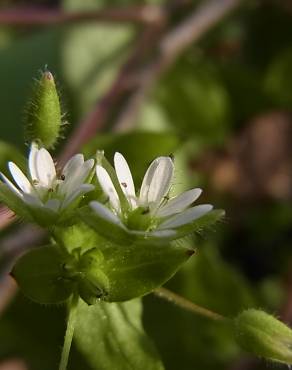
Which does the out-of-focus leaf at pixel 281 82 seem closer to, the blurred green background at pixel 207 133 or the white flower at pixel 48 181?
the blurred green background at pixel 207 133

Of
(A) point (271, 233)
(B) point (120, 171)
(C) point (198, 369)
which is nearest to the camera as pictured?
(B) point (120, 171)

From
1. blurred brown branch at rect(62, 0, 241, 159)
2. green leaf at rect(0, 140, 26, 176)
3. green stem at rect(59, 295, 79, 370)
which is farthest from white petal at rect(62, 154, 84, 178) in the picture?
blurred brown branch at rect(62, 0, 241, 159)

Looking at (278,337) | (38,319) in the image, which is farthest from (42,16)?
(278,337)

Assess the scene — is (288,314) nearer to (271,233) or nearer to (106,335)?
(271,233)

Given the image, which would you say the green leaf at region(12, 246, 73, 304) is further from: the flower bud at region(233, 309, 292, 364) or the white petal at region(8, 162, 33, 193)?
the flower bud at region(233, 309, 292, 364)

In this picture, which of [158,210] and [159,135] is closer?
[158,210]

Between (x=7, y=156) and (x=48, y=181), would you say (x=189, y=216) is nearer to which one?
(x=48, y=181)

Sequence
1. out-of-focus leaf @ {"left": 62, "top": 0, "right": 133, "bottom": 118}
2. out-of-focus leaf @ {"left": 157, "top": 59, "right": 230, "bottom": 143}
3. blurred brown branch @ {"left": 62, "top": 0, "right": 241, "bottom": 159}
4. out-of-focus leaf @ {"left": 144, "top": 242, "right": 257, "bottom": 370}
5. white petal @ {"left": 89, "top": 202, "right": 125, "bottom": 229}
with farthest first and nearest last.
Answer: out-of-focus leaf @ {"left": 157, "top": 59, "right": 230, "bottom": 143}, out-of-focus leaf @ {"left": 62, "top": 0, "right": 133, "bottom": 118}, blurred brown branch @ {"left": 62, "top": 0, "right": 241, "bottom": 159}, out-of-focus leaf @ {"left": 144, "top": 242, "right": 257, "bottom": 370}, white petal @ {"left": 89, "top": 202, "right": 125, "bottom": 229}

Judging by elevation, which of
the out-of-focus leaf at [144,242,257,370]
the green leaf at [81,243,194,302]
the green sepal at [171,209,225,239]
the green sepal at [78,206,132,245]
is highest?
the green sepal at [78,206,132,245]
